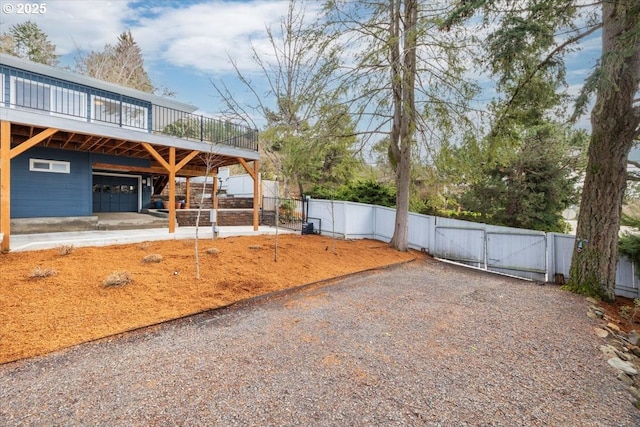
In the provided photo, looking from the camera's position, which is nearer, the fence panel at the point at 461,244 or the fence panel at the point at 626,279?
the fence panel at the point at 626,279

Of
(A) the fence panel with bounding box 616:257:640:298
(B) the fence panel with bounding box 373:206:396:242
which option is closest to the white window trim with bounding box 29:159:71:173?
(B) the fence panel with bounding box 373:206:396:242

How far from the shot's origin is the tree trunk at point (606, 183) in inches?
234

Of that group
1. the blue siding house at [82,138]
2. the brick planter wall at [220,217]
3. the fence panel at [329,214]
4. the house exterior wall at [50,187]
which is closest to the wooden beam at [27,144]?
the blue siding house at [82,138]

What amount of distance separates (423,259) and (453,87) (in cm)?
509

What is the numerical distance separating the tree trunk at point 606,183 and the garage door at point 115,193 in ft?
53.3

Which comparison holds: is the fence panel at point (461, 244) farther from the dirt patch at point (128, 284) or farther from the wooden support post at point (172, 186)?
the wooden support post at point (172, 186)

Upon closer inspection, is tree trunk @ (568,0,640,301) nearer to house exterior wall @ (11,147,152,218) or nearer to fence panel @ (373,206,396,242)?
fence panel @ (373,206,396,242)

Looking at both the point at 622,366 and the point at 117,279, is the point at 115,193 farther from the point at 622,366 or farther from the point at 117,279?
the point at 622,366

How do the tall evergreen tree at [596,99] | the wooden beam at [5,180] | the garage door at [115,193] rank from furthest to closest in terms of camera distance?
1. the garage door at [115,193]
2. the wooden beam at [5,180]
3. the tall evergreen tree at [596,99]

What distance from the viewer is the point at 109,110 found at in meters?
11.0

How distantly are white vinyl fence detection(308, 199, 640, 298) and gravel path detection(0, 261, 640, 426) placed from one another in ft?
12.3

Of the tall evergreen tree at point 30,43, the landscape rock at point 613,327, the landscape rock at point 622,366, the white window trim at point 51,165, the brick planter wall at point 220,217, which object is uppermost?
the tall evergreen tree at point 30,43

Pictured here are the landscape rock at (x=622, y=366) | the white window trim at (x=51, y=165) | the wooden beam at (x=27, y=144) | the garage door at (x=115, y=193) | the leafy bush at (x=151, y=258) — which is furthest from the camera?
the garage door at (x=115, y=193)

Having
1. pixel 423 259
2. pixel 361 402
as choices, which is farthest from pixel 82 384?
pixel 423 259
